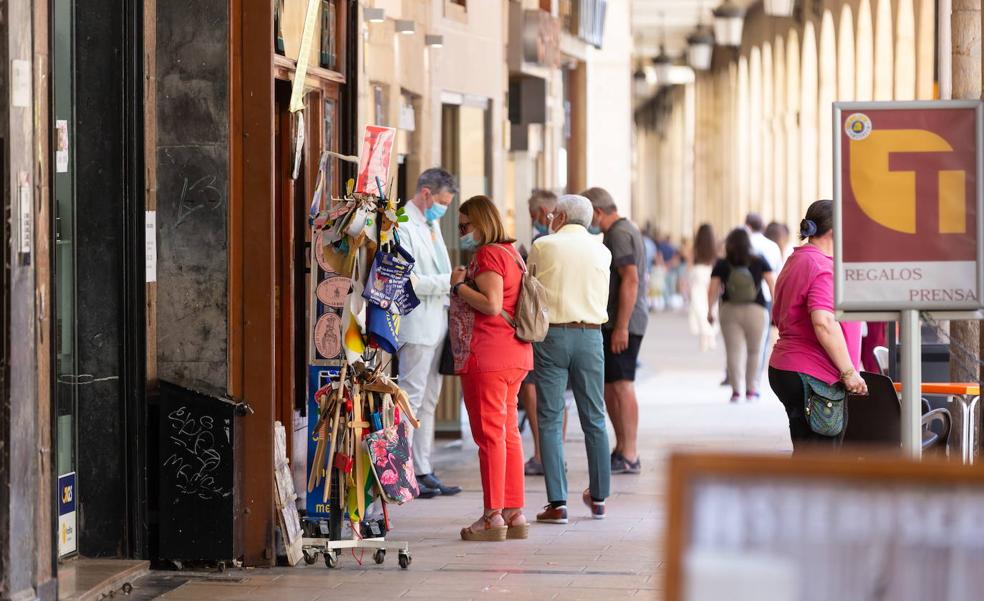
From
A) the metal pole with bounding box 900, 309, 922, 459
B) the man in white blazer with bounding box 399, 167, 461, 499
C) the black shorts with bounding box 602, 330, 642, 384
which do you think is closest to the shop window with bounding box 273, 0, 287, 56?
the man in white blazer with bounding box 399, 167, 461, 499

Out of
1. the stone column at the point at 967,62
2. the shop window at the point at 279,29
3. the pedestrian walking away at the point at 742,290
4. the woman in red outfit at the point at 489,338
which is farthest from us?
the pedestrian walking away at the point at 742,290

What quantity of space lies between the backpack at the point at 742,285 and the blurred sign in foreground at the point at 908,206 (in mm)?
9556

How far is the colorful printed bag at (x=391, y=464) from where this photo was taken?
7.66m

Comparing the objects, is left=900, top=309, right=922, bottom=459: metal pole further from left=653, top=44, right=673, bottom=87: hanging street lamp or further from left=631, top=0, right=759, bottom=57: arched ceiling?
left=631, top=0, right=759, bottom=57: arched ceiling

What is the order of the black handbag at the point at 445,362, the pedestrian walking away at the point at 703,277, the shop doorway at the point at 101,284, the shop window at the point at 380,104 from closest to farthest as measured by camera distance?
the shop doorway at the point at 101,284, the black handbag at the point at 445,362, the shop window at the point at 380,104, the pedestrian walking away at the point at 703,277

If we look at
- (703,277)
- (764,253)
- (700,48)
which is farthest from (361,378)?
(700,48)

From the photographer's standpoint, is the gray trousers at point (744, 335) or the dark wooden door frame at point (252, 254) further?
the gray trousers at point (744, 335)

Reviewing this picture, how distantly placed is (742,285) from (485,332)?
7222 mm

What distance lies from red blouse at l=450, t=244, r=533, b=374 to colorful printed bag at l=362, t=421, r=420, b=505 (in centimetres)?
63

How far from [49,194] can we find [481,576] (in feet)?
8.00

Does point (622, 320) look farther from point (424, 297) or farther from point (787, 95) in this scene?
point (787, 95)

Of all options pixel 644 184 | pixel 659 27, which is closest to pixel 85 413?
pixel 659 27

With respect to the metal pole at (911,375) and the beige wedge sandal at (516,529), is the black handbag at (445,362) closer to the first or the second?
the beige wedge sandal at (516,529)

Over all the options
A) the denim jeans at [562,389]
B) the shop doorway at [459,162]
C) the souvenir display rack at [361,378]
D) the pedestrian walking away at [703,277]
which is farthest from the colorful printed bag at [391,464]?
the pedestrian walking away at [703,277]
